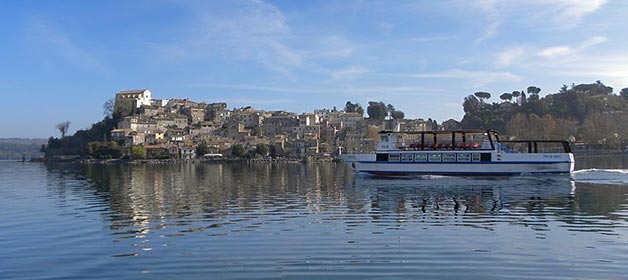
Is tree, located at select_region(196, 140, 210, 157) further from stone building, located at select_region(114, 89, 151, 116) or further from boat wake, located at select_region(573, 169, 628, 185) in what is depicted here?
boat wake, located at select_region(573, 169, 628, 185)

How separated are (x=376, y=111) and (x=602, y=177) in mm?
110000

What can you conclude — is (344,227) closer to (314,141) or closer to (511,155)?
(511,155)

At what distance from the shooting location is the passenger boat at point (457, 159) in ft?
127

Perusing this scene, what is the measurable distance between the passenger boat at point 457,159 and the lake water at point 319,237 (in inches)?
481

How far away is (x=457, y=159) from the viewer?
39438mm

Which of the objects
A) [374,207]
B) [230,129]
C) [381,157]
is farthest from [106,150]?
[374,207]

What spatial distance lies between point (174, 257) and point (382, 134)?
30909mm

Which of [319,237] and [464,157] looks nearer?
[319,237]

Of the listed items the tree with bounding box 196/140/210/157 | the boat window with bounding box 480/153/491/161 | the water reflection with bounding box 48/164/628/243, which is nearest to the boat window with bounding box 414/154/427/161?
the boat window with bounding box 480/153/491/161

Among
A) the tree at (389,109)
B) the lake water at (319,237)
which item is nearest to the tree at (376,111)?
the tree at (389,109)

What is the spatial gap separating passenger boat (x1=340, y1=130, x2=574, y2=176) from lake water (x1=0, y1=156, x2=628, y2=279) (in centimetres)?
1221

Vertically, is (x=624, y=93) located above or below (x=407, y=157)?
above

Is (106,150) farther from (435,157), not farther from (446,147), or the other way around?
(446,147)

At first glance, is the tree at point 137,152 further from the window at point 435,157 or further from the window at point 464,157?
the window at point 464,157
